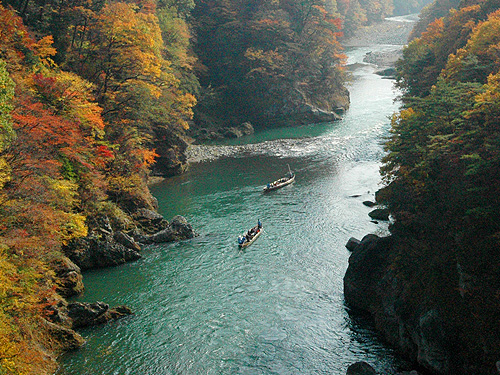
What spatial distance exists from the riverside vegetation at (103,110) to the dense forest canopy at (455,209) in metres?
17.3

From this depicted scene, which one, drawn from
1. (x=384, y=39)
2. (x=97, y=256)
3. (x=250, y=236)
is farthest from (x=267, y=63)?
(x=384, y=39)

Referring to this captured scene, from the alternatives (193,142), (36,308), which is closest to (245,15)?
(193,142)

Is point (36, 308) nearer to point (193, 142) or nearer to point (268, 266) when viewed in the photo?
point (268, 266)

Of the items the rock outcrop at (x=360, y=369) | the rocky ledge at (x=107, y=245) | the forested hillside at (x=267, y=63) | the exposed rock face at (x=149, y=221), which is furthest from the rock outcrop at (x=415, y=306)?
the forested hillside at (x=267, y=63)

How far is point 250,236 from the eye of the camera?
32656 mm

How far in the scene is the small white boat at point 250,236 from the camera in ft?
104

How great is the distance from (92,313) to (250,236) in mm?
13629

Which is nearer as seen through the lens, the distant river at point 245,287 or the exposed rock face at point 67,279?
the distant river at point 245,287

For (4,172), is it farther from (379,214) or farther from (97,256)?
(379,214)

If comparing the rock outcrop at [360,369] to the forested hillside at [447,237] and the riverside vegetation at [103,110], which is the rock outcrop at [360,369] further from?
the riverside vegetation at [103,110]

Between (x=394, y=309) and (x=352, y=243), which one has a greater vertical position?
(x=394, y=309)

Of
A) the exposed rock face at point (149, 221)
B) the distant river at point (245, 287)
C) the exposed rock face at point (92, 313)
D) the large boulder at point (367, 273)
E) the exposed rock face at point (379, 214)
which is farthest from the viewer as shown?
the exposed rock face at point (149, 221)

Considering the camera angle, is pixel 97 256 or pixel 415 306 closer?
pixel 415 306

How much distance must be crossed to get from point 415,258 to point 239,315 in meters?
10.1
